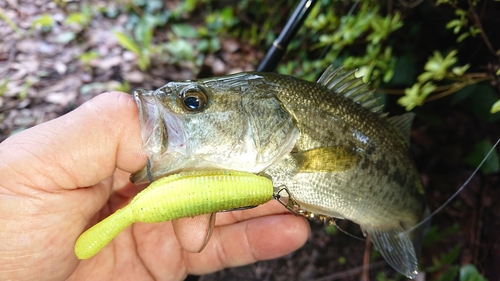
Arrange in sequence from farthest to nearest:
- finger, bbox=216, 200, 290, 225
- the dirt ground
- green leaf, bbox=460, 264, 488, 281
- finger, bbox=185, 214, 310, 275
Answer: the dirt ground < green leaf, bbox=460, 264, 488, 281 < finger, bbox=216, 200, 290, 225 < finger, bbox=185, 214, 310, 275

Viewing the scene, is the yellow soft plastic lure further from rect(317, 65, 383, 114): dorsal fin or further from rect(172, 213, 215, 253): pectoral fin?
rect(317, 65, 383, 114): dorsal fin

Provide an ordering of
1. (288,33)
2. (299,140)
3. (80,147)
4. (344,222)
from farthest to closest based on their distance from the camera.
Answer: (344,222) < (288,33) < (299,140) < (80,147)

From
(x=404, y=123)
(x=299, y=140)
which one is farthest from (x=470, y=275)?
(x=299, y=140)

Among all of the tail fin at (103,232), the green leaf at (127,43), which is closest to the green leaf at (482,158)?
the tail fin at (103,232)

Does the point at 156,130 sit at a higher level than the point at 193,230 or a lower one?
higher

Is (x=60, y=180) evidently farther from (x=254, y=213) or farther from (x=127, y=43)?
(x=127, y=43)

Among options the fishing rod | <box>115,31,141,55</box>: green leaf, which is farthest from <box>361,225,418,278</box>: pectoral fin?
<box>115,31,141,55</box>: green leaf

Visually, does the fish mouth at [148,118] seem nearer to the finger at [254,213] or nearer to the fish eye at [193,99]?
the fish eye at [193,99]
